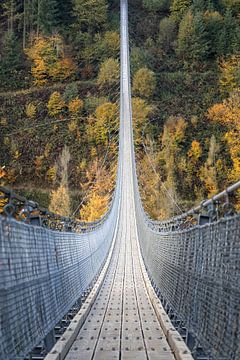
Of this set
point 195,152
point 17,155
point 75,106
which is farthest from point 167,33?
point 17,155

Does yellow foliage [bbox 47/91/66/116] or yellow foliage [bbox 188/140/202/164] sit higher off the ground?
yellow foliage [bbox 47/91/66/116]

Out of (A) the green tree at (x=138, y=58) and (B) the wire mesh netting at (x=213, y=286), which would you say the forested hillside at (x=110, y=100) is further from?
(B) the wire mesh netting at (x=213, y=286)

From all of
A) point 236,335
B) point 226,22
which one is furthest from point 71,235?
point 226,22

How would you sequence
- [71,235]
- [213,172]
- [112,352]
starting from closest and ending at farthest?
1. [112,352]
2. [71,235]
3. [213,172]

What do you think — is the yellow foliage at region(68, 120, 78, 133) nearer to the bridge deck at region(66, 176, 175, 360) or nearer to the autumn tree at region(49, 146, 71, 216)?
the autumn tree at region(49, 146, 71, 216)

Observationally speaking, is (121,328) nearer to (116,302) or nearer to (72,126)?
(116,302)

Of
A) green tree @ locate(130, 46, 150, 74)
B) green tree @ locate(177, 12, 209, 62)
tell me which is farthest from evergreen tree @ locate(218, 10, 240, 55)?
green tree @ locate(130, 46, 150, 74)

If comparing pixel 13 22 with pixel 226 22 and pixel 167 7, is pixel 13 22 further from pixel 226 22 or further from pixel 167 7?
pixel 226 22
